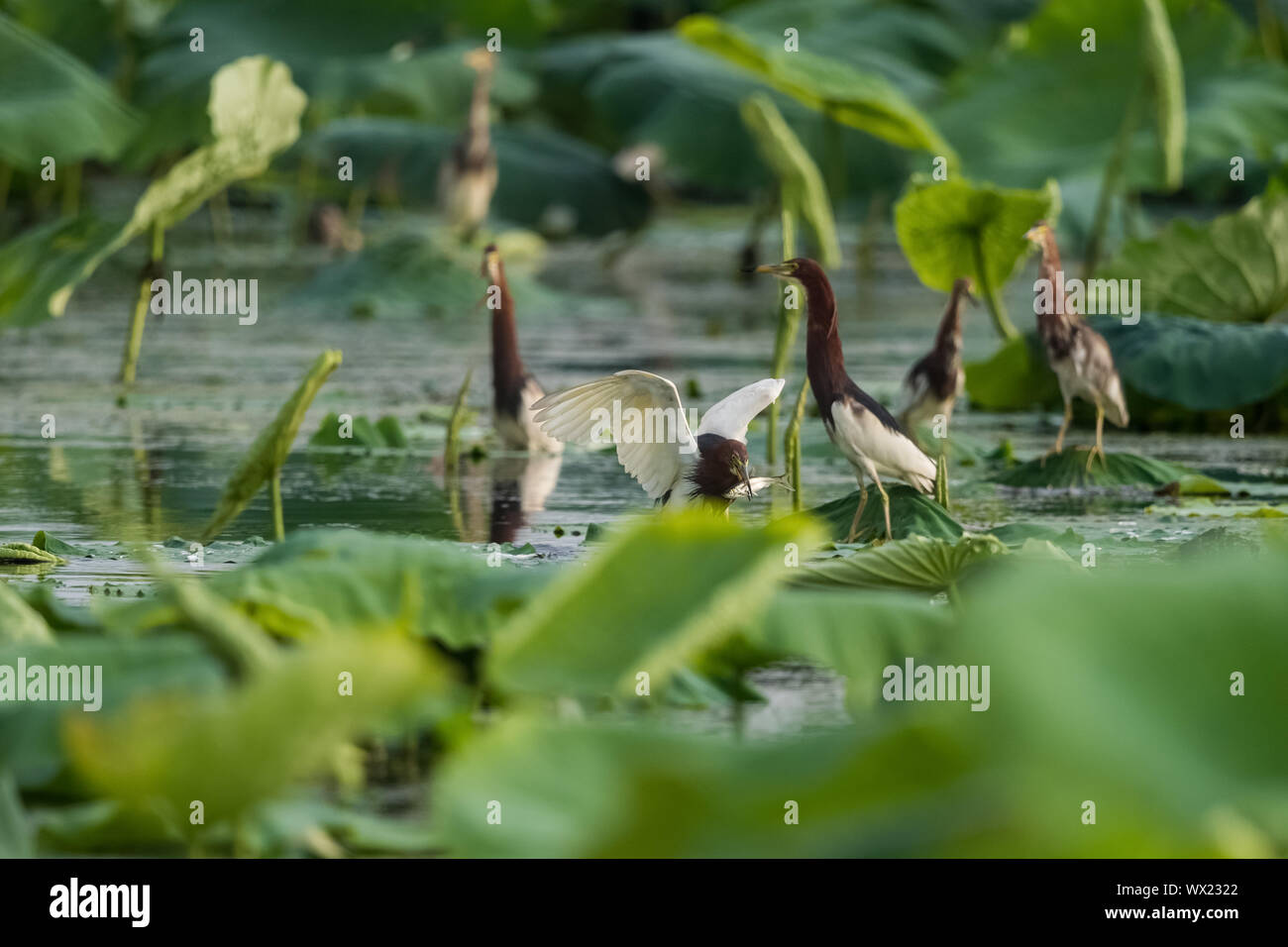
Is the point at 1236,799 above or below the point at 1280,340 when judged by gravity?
below

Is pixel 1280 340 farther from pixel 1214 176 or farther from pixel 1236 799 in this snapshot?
pixel 1214 176

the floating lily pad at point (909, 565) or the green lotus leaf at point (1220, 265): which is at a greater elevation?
the green lotus leaf at point (1220, 265)

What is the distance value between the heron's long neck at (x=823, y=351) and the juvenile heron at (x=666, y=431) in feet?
0.24

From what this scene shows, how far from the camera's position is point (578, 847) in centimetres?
105

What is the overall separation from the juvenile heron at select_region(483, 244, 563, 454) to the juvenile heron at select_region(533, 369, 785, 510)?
3.50 ft

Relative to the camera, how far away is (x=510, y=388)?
427cm

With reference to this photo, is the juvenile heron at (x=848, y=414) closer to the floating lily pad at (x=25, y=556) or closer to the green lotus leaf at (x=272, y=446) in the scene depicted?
the green lotus leaf at (x=272, y=446)

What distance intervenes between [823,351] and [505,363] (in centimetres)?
130

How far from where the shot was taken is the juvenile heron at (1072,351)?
12.2ft

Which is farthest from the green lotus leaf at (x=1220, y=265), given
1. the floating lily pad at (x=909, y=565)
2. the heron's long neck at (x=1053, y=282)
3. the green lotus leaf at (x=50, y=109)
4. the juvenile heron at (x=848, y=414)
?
the green lotus leaf at (x=50, y=109)

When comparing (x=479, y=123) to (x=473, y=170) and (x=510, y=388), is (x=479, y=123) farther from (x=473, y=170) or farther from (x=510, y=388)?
(x=510, y=388)

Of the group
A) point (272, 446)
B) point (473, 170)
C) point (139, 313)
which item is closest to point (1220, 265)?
point (139, 313)

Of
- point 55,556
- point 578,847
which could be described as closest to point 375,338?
point 55,556

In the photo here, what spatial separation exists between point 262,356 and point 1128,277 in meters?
2.66
